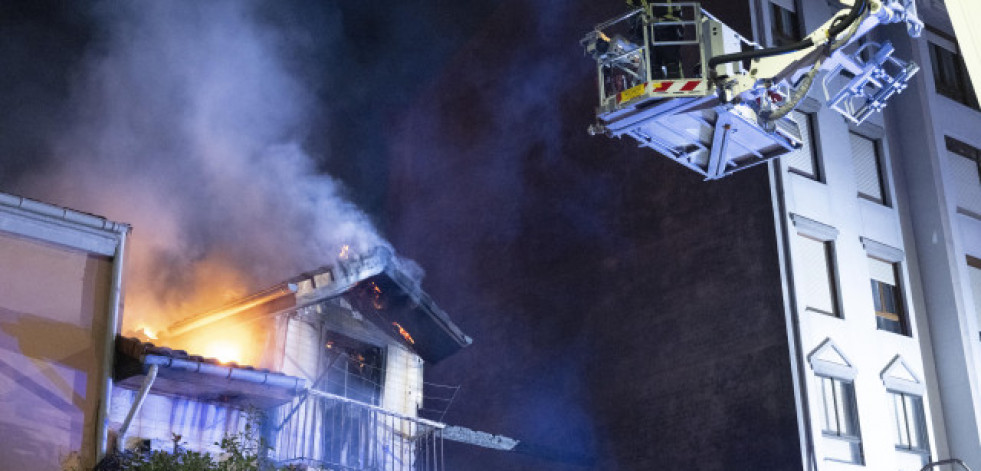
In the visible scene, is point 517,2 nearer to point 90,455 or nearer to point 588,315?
point 588,315

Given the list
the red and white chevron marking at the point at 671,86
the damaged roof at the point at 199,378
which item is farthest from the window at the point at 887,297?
the damaged roof at the point at 199,378

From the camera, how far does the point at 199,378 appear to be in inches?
531

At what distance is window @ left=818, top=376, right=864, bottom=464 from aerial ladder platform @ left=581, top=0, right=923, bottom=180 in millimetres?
9518

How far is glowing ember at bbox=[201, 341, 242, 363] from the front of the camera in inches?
671

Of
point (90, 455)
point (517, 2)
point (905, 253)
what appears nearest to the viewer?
point (90, 455)

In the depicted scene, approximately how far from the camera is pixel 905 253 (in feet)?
77.1

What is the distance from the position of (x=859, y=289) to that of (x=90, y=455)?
1582 centimetres

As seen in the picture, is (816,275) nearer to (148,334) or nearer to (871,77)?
(871,77)

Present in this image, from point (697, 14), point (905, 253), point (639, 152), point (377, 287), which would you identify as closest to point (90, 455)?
point (377, 287)

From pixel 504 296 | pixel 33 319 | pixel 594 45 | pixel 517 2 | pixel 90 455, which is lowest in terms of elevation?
pixel 90 455

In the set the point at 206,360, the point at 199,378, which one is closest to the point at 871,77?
the point at 206,360

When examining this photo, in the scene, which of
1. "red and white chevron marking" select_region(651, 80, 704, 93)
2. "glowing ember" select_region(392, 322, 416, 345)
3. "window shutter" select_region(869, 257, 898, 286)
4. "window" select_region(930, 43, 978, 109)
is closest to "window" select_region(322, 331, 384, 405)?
"glowing ember" select_region(392, 322, 416, 345)

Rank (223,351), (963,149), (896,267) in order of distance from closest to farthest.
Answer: (223,351) < (896,267) < (963,149)

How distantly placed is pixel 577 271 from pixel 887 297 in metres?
6.93
